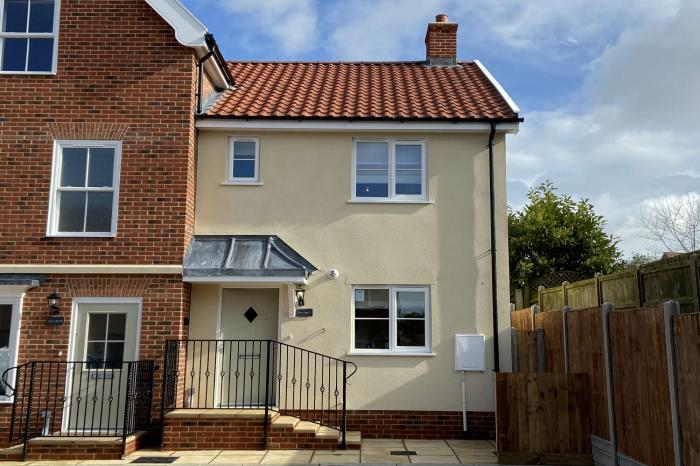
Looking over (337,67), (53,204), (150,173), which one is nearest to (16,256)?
(53,204)

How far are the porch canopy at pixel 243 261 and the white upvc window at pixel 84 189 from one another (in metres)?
1.53

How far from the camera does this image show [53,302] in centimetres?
1063

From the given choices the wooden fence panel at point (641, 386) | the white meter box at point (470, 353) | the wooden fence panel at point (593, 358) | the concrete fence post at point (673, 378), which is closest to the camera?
the concrete fence post at point (673, 378)

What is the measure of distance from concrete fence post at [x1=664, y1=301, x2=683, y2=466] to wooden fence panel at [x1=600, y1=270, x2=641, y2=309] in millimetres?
3249

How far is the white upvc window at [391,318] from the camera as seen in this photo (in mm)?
11531

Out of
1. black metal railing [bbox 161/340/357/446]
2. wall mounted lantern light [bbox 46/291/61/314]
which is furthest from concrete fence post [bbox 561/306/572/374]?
wall mounted lantern light [bbox 46/291/61/314]

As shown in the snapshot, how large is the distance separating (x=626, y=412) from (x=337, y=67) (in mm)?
10744

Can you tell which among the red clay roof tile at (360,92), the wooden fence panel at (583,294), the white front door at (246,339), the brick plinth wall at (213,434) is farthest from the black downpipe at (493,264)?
the brick plinth wall at (213,434)

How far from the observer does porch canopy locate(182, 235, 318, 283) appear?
10.8 metres

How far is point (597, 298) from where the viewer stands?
1148 centimetres

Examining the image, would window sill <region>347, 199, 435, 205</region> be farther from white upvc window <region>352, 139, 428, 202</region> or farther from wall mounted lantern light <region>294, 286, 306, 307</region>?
wall mounted lantern light <region>294, 286, 306, 307</region>

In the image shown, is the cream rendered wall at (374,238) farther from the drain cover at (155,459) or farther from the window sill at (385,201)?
the drain cover at (155,459)

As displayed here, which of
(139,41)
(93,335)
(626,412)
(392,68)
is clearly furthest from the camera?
(392,68)

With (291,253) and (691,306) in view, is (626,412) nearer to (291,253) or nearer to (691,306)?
(691,306)
